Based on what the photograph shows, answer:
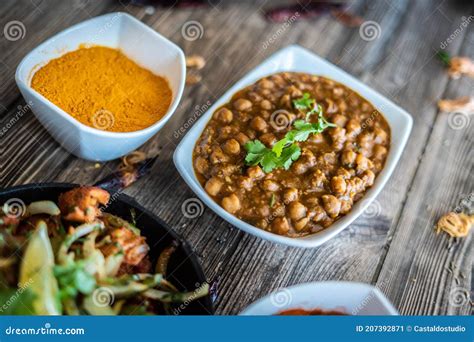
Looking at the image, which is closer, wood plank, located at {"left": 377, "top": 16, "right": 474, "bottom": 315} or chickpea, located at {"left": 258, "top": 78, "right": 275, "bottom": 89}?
wood plank, located at {"left": 377, "top": 16, "right": 474, "bottom": 315}

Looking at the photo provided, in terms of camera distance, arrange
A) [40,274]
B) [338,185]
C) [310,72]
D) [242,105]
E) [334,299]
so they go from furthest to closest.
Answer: [310,72] < [242,105] < [338,185] < [334,299] < [40,274]

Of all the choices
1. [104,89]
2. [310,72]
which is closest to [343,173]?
[310,72]

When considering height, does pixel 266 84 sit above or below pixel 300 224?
above

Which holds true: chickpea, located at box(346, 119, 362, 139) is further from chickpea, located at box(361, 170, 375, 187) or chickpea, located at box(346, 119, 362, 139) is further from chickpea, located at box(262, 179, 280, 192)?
chickpea, located at box(262, 179, 280, 192)

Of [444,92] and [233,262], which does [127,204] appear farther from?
[444,92]

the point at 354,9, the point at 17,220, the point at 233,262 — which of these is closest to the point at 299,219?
the point at 233,262

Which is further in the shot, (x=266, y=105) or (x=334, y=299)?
(x=266, y=105)

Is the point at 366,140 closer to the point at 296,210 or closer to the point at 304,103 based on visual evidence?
the point at 304,103

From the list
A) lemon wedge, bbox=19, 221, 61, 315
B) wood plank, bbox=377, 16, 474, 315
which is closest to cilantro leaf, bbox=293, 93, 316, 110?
wood plank, bbox=377, 16, 474, 315
